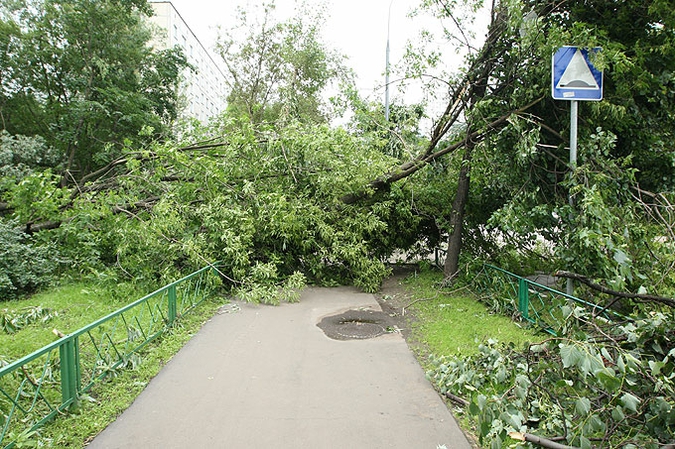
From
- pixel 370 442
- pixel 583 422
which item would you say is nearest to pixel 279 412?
pixel 370 442

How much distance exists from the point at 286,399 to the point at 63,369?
194 centimetres

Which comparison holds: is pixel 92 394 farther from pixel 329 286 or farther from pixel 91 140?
pixel 91 140

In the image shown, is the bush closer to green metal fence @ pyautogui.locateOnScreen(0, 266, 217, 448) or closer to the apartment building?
green metal fence @ pyautogui.locateOnScreen(0, 266, 217, 448)

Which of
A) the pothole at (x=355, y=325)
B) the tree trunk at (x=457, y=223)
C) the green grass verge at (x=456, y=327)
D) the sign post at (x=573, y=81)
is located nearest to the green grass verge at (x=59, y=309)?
the pothole at (x=355, y=325)

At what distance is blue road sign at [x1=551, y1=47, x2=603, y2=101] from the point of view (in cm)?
446

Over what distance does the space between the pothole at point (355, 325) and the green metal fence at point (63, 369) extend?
89.1 inches

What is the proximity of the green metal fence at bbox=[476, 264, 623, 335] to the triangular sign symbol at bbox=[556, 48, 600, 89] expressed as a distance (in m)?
2.54

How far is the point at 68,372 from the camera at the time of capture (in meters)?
3.86

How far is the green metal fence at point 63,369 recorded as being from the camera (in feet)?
11.4

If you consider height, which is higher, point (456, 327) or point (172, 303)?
point (172, 303)

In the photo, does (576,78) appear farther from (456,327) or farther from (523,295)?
(456,327)

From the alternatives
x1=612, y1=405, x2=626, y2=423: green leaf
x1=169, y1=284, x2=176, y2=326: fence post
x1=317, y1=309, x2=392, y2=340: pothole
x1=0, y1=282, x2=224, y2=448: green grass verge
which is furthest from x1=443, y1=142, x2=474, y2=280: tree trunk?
x1=612, y1=405, x2=626, y2=423: green leaf

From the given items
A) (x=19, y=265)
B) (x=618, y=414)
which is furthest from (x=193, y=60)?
(x=618, y=414)

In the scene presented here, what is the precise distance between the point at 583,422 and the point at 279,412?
254cm
